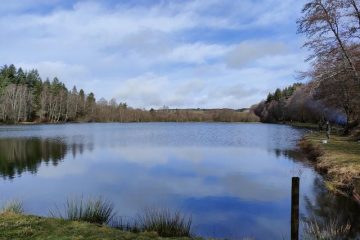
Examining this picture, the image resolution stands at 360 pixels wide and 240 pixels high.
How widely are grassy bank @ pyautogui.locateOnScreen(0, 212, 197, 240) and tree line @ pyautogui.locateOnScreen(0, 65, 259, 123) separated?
300ft

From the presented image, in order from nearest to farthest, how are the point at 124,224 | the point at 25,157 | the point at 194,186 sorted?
1. the point at 124,224
2. the point at 194,186
3. the point at 25,157

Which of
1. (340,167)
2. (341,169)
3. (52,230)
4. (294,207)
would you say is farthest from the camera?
(340,167)

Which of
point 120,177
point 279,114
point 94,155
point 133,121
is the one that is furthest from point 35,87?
point 120,177

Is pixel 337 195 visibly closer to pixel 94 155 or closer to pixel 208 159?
pixel 208 159

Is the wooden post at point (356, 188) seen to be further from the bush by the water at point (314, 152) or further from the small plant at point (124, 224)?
the bush by the water at point (314, 152)

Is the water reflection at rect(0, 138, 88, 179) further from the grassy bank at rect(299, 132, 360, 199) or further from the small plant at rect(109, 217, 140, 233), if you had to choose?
the grassy bank at rect(299, 132, 360, 199)

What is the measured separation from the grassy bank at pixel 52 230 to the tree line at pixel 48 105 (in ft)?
300

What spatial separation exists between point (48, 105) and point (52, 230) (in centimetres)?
10361

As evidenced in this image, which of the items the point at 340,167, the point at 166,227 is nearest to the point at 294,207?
the point at 166,227

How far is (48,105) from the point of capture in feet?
353

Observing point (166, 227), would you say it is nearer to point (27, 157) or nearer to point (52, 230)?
point (52, 230)

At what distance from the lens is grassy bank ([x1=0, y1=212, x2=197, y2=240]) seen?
854 centimetres

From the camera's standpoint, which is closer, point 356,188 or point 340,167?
point 356,188

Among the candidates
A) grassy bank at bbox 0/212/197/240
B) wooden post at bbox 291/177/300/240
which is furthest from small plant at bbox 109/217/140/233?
wooden post at bbox 291/177/300/240
